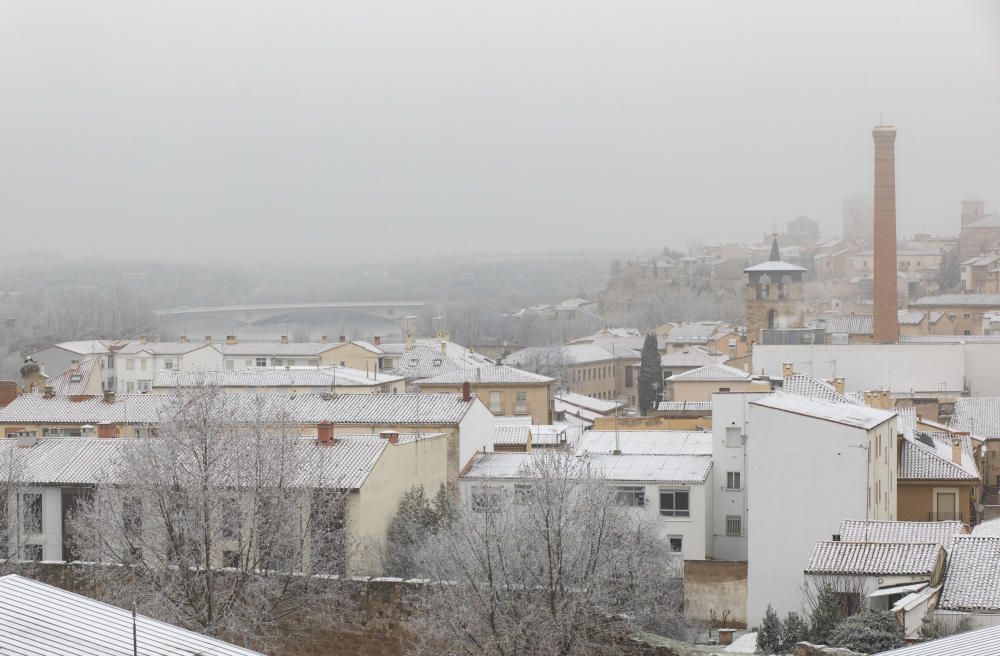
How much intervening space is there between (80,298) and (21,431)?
85914mm

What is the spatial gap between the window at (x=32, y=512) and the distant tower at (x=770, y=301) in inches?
1556

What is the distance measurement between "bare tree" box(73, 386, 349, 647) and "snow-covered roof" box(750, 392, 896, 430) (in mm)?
6880

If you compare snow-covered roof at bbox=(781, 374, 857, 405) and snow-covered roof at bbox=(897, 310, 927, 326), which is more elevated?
snow-covered roof at bbox=(781, 374, 857, 405)

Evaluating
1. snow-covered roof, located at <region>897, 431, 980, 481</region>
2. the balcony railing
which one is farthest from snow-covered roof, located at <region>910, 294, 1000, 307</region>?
the balcony railing

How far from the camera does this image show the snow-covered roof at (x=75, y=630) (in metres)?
9.05

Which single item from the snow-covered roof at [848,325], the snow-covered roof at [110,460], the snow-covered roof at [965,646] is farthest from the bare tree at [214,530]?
the snow-covered roof at [848,325]

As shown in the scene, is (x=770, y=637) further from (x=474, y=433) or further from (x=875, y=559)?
(x=474, y=433)

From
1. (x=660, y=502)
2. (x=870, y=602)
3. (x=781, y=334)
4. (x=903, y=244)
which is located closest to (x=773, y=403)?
(x=660, y=502)

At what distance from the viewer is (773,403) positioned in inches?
874

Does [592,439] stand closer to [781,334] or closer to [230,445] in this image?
[230,445]

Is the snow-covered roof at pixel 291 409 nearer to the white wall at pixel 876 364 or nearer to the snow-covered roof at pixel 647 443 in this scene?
the snow-covered roof at pixel 647 443

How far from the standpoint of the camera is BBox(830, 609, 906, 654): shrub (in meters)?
14.6

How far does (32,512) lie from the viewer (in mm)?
22734

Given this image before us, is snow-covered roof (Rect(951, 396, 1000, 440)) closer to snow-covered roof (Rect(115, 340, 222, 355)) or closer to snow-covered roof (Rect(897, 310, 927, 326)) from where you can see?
snow-covered roof (Rect(897, 310, 927, 326))
